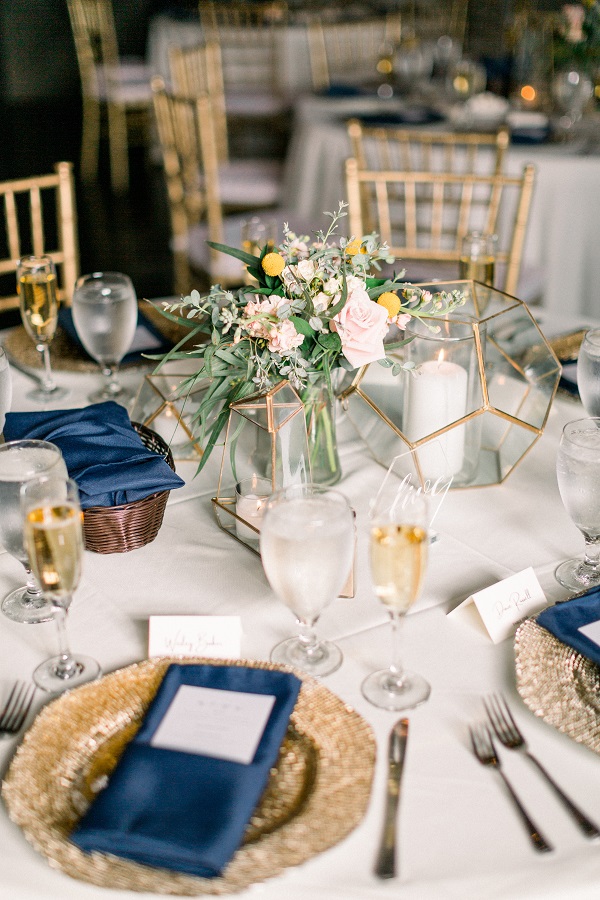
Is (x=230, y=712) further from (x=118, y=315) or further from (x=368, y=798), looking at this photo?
(x=118, y=315)

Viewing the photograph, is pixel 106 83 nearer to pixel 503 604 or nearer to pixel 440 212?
pixel 440 212

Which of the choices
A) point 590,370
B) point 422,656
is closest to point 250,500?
point 422,656

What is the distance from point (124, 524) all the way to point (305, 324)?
0.34 meters

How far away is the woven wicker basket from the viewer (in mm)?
1175

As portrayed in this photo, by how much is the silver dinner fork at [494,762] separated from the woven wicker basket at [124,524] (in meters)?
0.50

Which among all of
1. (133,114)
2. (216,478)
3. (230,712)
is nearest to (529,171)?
(216,478)

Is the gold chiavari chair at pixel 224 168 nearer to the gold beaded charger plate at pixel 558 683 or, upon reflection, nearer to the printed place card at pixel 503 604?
the printed place card at pixel 503 604

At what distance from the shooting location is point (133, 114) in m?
7.40

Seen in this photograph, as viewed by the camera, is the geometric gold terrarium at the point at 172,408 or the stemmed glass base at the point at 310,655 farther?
the geometric gold terrarium at the point at 172,408

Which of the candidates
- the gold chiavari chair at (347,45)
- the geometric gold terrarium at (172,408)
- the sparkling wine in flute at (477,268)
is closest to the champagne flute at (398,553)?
the geometric gold terrarium at (172,408)

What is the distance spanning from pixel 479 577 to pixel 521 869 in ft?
1.47

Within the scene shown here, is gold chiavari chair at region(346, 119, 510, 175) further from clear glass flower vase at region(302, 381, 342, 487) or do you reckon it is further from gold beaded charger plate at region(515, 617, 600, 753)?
gold beaded charger plate at region(515, 617, 600, 753)

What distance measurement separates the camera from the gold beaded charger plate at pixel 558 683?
35.3 inches

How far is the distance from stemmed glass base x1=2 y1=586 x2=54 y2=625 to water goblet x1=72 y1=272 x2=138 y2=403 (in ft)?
1.86
